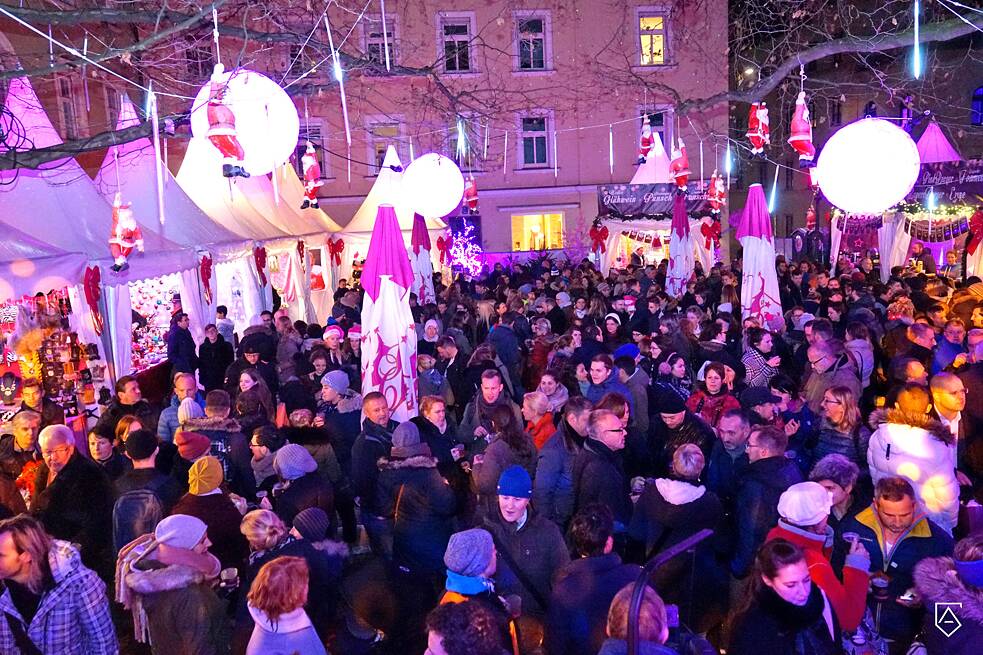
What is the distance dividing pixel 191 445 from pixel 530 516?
2196 millimetres

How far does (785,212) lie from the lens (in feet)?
109

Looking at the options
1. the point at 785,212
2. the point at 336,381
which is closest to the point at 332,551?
the point at 336,381

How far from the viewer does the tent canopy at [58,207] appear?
341 inches

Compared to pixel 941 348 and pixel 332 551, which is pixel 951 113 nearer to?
pixel 941 348

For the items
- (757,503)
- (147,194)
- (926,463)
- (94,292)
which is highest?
(147,194)

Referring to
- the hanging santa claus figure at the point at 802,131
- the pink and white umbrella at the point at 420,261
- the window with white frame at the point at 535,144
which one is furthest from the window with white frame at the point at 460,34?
the hanging santa claus figure at the point at 802,131

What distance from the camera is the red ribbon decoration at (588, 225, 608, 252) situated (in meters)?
20.5

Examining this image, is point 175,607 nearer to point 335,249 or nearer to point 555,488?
point 555,488

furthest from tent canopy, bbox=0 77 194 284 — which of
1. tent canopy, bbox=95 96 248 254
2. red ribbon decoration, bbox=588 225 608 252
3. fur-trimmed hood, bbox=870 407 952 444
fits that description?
red ribbon decoration, bbox=588 225 608 252

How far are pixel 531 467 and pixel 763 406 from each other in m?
1.74

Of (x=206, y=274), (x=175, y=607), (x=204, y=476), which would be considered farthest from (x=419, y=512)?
(x=206, y=274)

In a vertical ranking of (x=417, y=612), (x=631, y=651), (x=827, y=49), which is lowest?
(x=417, y=612)

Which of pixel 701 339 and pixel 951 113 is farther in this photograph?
pixel 951 113

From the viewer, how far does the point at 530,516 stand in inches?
156
